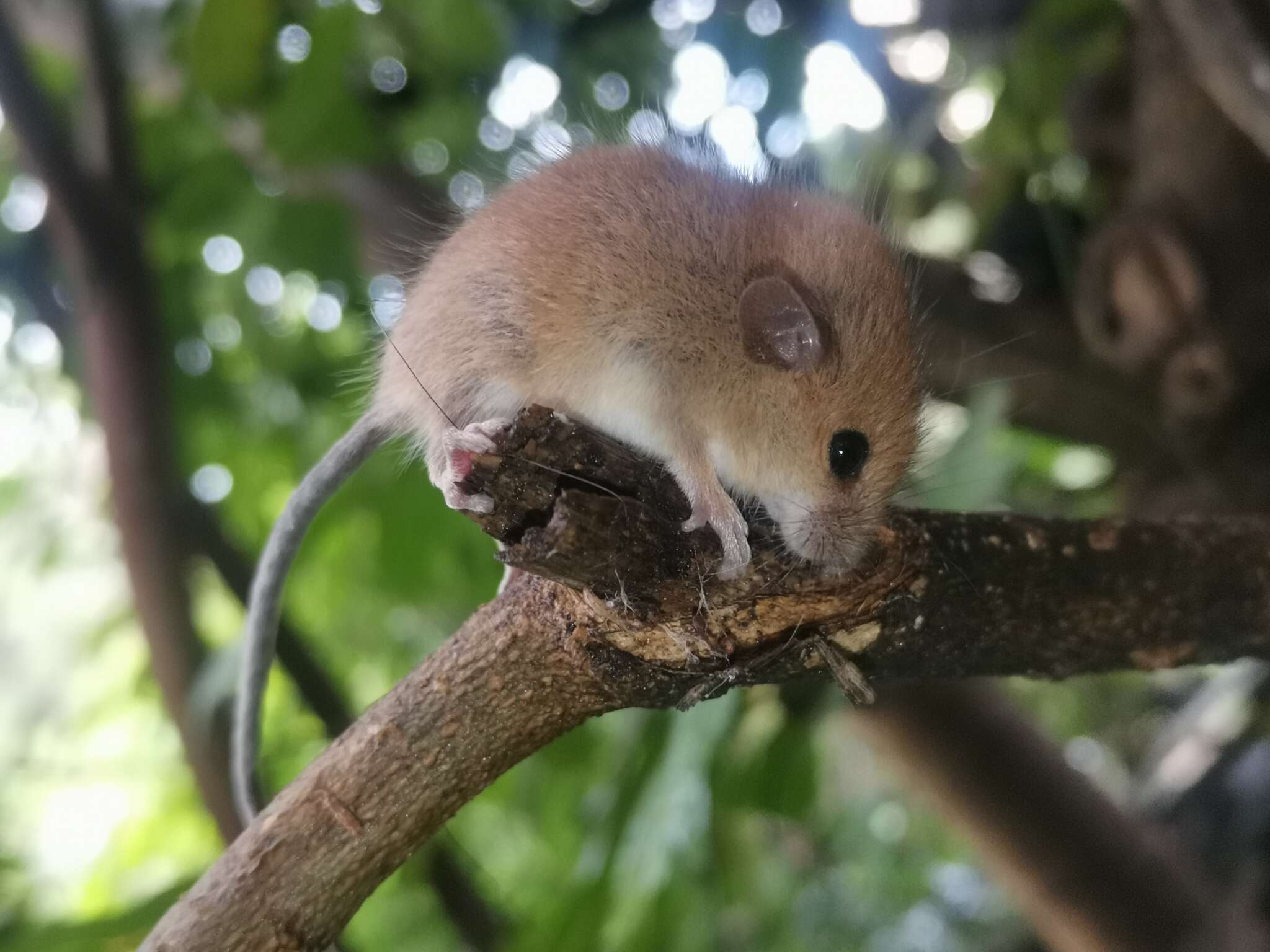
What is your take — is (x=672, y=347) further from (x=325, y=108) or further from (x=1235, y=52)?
(x=325, y=108)

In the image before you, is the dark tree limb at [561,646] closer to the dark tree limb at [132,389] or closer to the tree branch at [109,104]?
the dark tree limb at [132,389]

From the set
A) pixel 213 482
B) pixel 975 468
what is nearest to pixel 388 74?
pixel 213 482

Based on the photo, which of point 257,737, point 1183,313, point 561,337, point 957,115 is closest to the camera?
point 561,337

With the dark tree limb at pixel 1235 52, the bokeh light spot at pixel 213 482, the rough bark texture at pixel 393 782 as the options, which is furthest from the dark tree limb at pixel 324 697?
the dark tree limb at pixel 1235 52

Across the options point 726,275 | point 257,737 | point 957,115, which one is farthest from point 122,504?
point 957,115

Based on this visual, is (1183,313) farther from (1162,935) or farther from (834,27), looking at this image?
(1162,935)

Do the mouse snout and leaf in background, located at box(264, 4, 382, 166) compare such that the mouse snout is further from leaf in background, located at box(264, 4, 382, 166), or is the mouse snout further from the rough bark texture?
leaf in background, located at box(264, 4, 382, 166)
